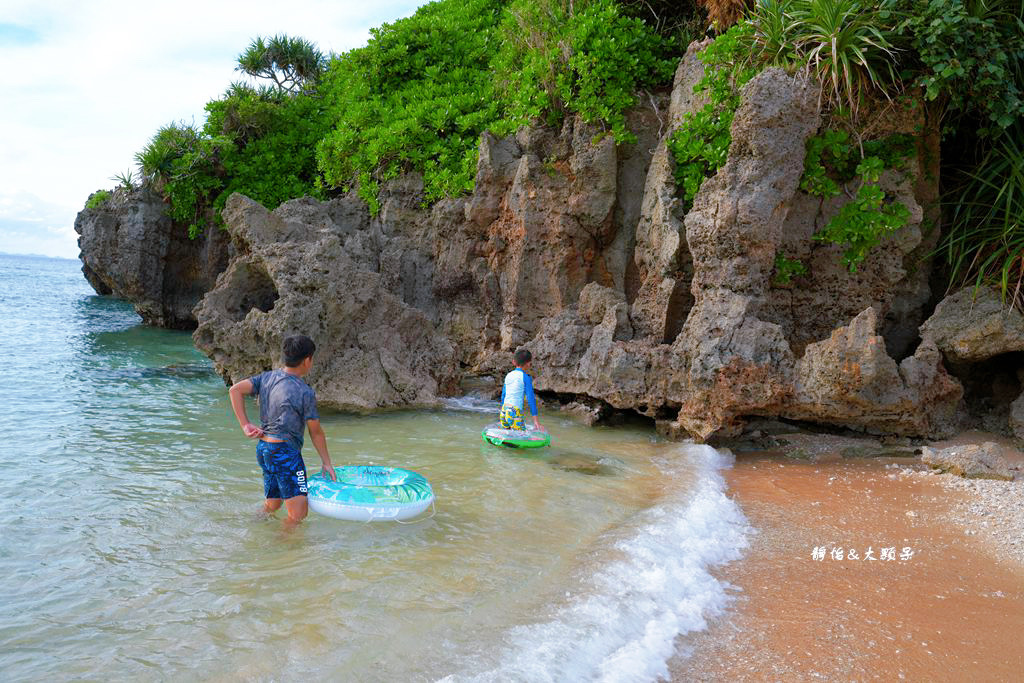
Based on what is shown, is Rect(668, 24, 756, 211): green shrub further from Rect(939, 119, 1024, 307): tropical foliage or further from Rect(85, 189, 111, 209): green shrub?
Rect(85, 189, 111, 209): green shrub

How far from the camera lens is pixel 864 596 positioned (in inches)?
186

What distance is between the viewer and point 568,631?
4.10 meters

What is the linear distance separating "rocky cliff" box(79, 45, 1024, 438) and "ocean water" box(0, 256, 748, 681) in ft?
4.91

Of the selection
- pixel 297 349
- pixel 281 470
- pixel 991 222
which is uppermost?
pixel 991 222

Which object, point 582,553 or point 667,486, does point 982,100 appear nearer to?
point 667,486

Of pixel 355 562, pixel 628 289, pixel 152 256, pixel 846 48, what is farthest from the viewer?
pixel 152 256

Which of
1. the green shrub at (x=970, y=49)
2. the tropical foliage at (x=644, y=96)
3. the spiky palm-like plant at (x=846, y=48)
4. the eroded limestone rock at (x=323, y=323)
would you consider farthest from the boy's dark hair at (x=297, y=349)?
the green shrub at (x=970, y=49)

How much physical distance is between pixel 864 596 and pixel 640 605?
1.65m

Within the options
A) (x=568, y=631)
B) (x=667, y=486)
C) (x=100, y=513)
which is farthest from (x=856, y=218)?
(x=100, y=513)

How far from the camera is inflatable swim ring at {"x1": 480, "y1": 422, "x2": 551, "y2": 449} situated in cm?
843

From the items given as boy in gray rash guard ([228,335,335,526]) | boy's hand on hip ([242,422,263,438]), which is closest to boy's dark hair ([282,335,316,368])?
boy in gray rash guard ([228,335,335,526])

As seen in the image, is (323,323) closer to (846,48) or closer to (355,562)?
(355,562)

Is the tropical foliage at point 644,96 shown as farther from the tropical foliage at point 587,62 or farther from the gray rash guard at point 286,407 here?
the gray rash guard at point 286,407

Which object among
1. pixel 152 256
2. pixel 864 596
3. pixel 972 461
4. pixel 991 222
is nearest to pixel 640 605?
pixel 864 596
